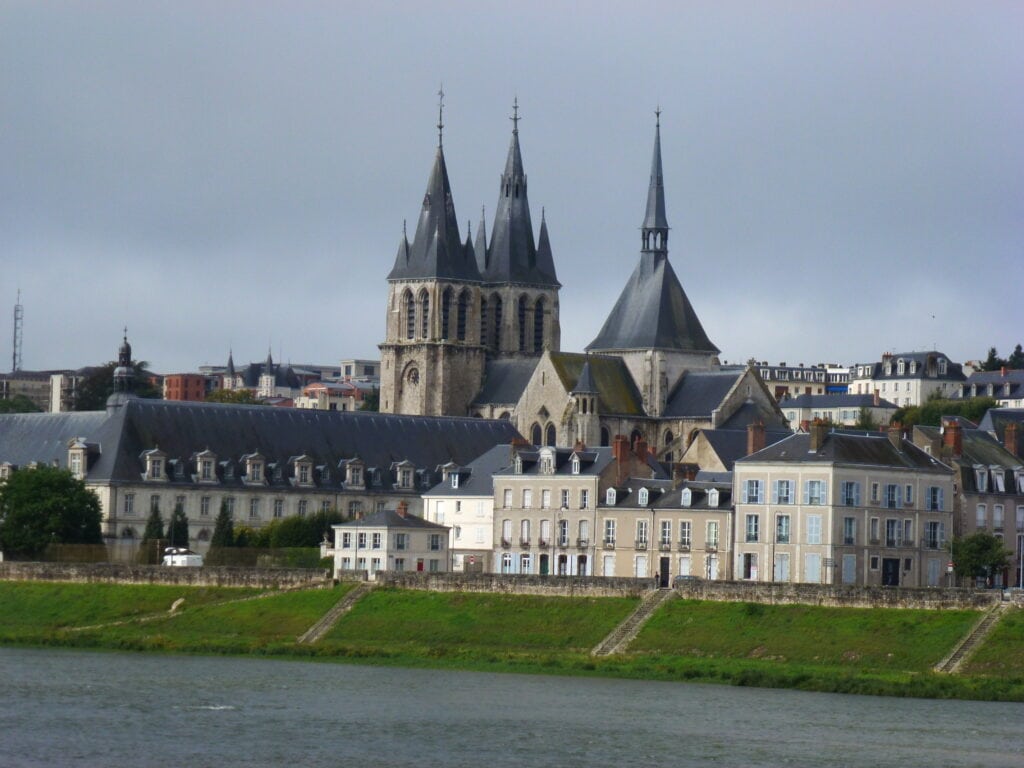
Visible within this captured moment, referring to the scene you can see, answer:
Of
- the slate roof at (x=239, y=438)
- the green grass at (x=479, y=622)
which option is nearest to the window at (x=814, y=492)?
the green grass at (x=479, y=622)

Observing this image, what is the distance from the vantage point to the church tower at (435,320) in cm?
15075

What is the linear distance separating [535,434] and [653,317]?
9.59 m

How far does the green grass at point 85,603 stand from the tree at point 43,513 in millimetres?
7417

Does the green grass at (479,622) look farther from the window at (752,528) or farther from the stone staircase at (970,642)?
the stone staircase at (970,642)

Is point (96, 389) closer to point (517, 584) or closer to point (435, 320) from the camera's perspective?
point (435, 320)

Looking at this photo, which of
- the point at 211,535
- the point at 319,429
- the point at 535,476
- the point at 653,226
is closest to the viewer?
the point at 535,476

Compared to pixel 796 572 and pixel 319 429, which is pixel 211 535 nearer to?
pixel 319 429

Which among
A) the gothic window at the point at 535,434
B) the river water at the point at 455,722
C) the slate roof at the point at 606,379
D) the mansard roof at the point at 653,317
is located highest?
the mansard roof at the point at 653,317

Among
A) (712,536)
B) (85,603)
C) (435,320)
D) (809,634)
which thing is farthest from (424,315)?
(809,634)

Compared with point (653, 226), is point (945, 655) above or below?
below

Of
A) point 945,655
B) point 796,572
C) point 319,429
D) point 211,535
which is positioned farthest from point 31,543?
point 945,655

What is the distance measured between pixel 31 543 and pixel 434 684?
125 ft

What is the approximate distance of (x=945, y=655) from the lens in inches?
2985

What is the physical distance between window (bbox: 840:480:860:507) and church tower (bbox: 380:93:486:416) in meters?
60.2
